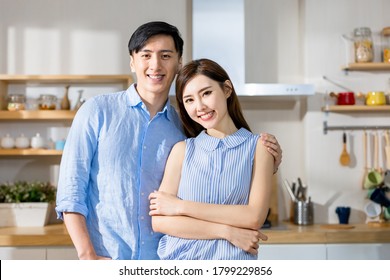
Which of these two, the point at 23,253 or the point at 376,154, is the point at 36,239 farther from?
the point at 376,154

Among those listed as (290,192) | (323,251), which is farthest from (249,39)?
(323,251)

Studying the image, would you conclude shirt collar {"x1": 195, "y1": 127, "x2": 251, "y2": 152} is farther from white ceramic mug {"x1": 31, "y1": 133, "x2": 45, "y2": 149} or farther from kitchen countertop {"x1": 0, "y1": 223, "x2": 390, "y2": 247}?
white ceramic mug {"x1": 31, "y1": 133, "x2": 45, "y2": 149}

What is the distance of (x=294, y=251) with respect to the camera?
105 inches

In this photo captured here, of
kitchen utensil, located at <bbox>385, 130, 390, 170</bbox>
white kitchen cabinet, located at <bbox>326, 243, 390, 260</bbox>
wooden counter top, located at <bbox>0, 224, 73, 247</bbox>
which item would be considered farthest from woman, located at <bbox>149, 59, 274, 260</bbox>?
kitchen utensil, located at <bbox>385, 130, 390, 170</bbox>

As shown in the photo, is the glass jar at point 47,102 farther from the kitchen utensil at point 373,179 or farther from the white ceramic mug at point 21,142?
the kitchen utensil at point 373,179

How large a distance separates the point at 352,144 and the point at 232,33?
831 millimetres

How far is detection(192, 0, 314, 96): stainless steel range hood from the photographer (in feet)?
9.82

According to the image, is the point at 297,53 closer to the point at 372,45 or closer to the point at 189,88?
the point at 372,45

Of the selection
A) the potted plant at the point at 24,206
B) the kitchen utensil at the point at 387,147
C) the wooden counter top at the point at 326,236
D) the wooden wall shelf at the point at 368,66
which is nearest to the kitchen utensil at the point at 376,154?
the kitchen utensil at the point at 387,147

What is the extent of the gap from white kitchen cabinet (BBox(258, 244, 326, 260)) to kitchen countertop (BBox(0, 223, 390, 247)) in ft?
0.06

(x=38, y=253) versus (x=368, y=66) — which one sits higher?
(x=368, y=66)

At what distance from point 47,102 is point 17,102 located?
15cm

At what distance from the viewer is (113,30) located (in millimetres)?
3170

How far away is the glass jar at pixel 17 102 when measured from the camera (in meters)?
3.06
